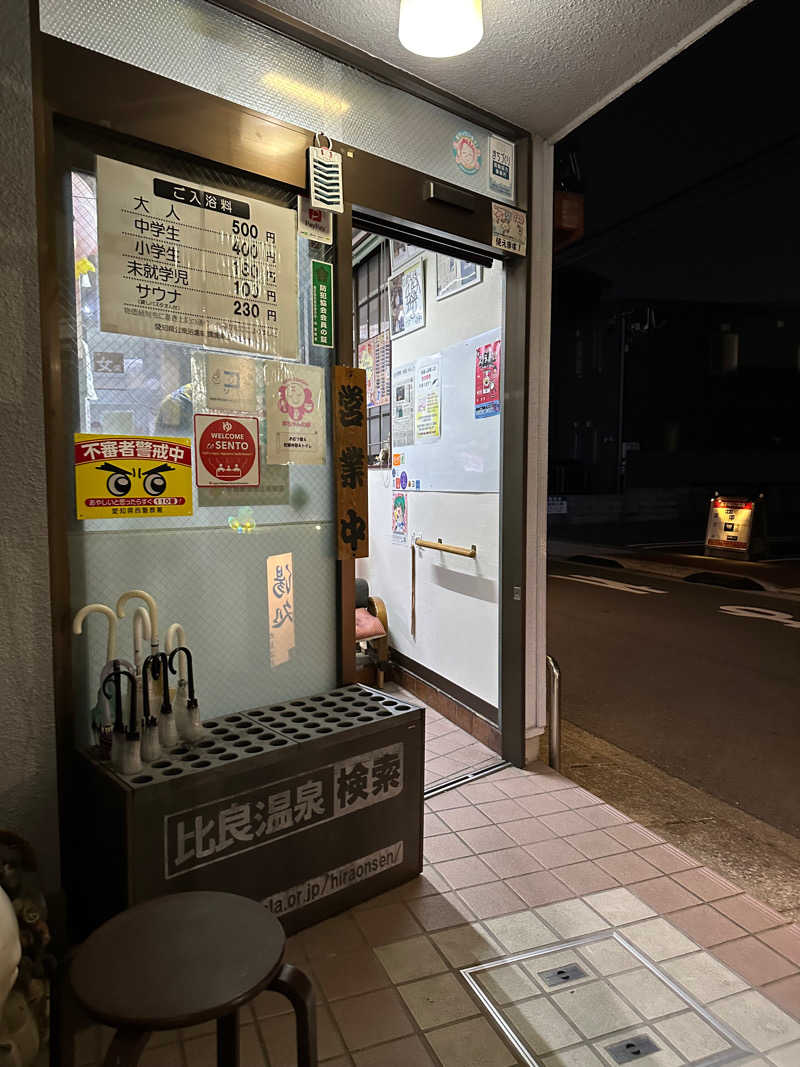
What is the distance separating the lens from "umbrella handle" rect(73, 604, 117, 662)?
1.99 metres

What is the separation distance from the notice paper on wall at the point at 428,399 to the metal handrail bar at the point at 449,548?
717 mm

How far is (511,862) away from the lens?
2.65 m

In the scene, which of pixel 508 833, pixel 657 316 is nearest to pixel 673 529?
pixel 657 316

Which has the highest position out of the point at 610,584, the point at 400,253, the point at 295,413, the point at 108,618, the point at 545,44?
the point at 545,44

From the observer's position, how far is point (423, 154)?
3000 mm

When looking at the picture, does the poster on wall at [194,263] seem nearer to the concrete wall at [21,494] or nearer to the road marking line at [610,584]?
the concrete wall at [21,494]

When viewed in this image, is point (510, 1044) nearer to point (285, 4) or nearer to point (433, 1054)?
point (433, 1054)

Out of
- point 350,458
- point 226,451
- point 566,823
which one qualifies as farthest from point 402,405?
point 566,823

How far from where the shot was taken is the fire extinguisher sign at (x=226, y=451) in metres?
2.34

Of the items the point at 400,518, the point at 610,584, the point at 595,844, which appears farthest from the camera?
the point at 610,584

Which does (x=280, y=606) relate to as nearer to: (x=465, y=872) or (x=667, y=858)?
(x=465, y=872)

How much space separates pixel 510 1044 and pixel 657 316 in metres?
23.0

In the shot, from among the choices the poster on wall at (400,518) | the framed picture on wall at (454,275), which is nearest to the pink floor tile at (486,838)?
the poster on wall at (400,518)

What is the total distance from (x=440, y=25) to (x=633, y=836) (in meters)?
3.26
